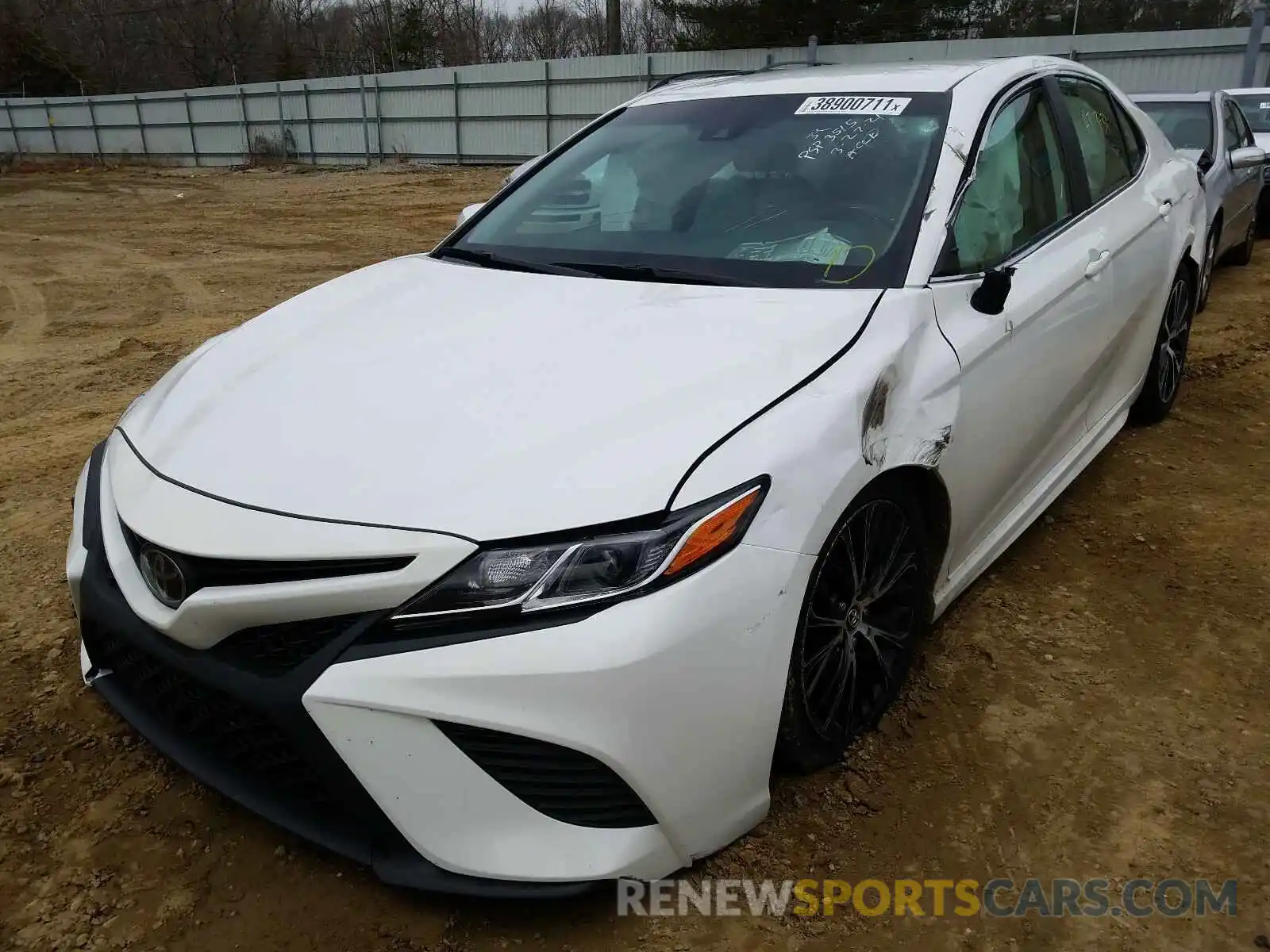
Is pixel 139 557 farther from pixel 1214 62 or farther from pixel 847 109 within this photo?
pixel 1214 62

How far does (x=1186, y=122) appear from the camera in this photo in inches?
290

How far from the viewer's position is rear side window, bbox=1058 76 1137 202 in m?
3.35

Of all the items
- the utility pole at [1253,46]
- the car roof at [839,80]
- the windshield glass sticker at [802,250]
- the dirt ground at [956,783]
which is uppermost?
the utility pole at [1253,46]

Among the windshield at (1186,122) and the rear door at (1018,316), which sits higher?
the windshield at (1186,122)

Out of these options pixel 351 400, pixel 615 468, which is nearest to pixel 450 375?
pixel 351 400

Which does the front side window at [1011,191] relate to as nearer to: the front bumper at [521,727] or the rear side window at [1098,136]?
the rear side window at [1098,136]

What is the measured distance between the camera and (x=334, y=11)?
52.9 meters

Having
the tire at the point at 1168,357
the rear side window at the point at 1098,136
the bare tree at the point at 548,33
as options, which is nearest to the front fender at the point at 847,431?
the rear side window at the point at 1098,136

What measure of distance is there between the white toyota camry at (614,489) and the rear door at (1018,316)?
0.02 metres

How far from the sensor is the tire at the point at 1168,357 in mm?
4079

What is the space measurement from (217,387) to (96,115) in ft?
126

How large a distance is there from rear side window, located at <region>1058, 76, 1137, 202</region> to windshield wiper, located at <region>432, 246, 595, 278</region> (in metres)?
1.89

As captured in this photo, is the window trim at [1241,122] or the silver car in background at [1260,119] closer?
the window trim at [1241,122]

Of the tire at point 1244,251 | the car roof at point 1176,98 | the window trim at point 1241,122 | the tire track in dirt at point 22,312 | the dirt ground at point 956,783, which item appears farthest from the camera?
the tire at point 1244,251
